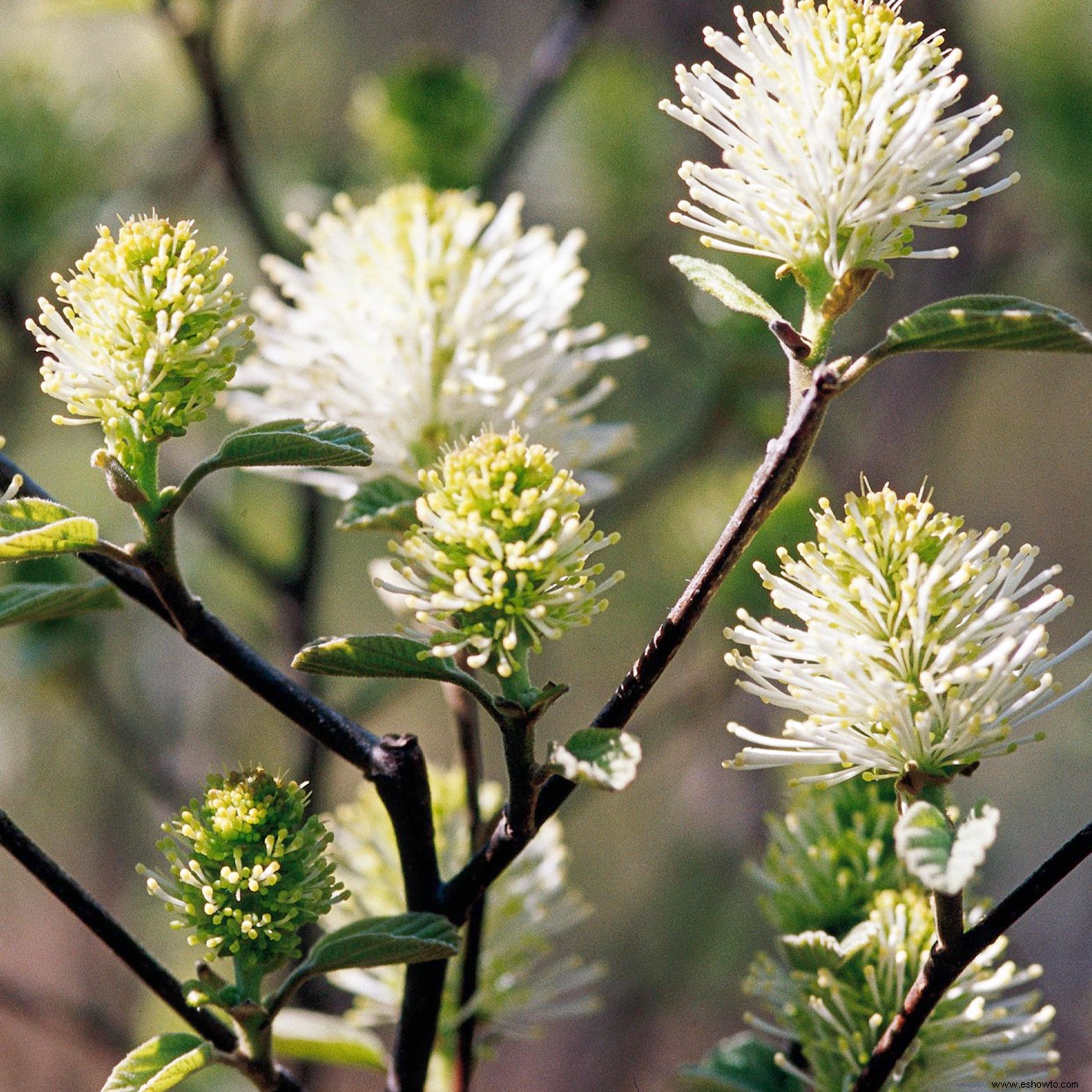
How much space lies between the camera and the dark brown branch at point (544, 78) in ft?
3.17

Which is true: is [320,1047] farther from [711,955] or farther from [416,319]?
[711,955]

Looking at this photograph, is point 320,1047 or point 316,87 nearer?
point 320,1047

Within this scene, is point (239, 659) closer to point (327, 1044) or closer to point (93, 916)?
point (93, 916)

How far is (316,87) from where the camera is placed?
1917 millimetres

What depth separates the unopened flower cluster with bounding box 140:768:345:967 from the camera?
393 mm

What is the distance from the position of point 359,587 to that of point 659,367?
1.88 ft

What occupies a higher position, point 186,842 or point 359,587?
point 359,587

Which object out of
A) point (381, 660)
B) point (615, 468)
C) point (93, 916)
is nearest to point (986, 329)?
point (381, 660)

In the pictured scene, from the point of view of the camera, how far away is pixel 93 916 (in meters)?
0.38

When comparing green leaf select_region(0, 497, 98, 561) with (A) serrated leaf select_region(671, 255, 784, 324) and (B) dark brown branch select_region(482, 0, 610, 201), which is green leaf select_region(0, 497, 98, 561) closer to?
(A) serrated leaf select_region(671, 255, 784, 324)

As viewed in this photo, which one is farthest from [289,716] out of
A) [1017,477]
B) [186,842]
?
[1017,477]

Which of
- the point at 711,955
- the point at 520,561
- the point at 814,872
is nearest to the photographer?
the point at 520,561

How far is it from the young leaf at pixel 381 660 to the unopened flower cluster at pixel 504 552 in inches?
0.4

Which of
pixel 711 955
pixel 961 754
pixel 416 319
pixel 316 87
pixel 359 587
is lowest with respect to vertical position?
pixel 711 955
